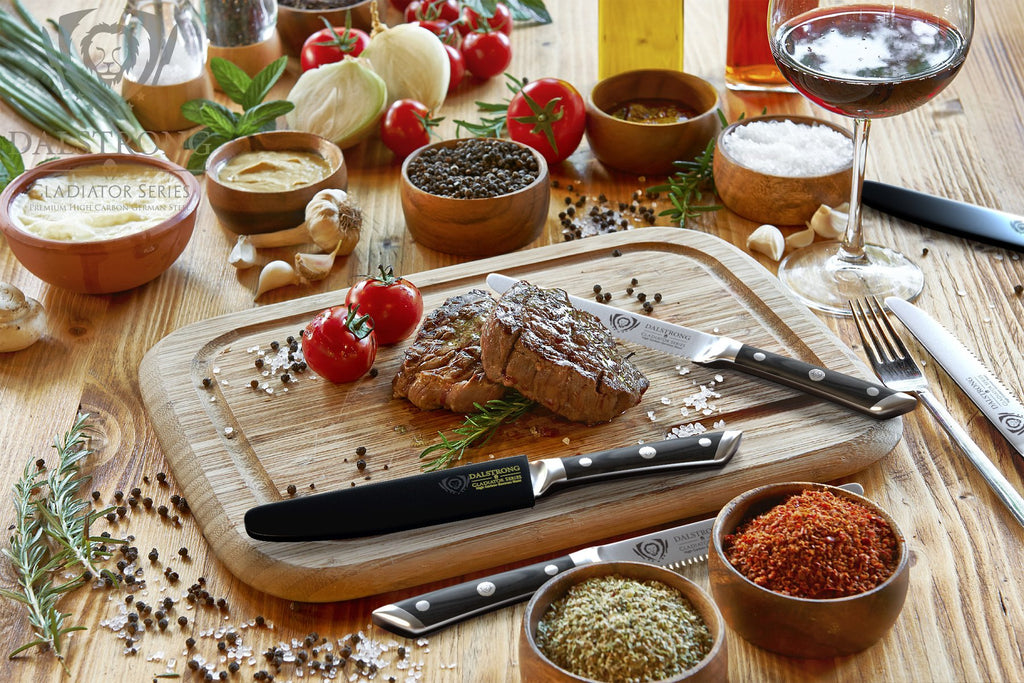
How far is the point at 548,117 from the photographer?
2.52 meters

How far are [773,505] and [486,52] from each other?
1995 mm

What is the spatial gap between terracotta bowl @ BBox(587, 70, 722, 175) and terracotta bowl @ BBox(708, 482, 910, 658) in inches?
52.6

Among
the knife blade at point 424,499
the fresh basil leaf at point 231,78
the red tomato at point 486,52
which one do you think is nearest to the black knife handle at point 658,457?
the knife blade at point 424,499

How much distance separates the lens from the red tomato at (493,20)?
10.1 feet

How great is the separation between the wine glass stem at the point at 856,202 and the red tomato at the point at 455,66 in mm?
1288

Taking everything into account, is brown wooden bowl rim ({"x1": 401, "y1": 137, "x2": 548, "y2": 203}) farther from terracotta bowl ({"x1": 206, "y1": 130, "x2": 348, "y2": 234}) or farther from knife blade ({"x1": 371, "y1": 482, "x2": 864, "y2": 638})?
knife blade ({"x1": 371, "y1": 482, "x2": 864, "y2": 638})

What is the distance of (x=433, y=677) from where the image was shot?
138cm

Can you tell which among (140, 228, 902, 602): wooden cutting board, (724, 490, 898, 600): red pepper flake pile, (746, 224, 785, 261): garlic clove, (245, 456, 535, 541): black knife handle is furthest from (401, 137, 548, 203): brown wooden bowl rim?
(724, 490, 898, 600): red pepper flake pile

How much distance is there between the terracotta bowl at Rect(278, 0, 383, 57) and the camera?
3.07 metres

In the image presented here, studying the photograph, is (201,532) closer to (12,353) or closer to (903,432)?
(12,353)

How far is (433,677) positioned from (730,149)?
1513 millimetres

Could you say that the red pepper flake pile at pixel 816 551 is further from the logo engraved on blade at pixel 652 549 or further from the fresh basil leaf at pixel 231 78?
the fresh basil leaf at pixel 231 78

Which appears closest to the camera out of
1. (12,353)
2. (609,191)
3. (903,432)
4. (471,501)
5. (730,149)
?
(471,501)

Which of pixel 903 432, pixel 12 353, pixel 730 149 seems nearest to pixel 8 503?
pixel 12 353
